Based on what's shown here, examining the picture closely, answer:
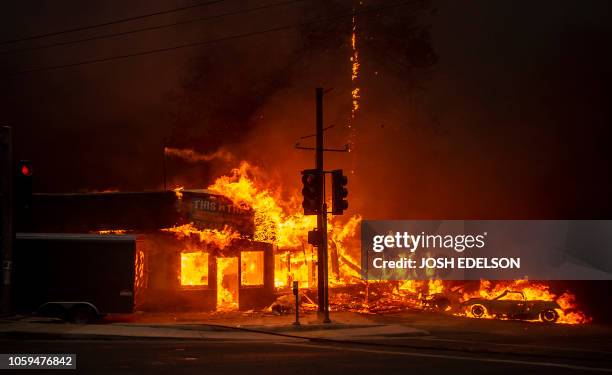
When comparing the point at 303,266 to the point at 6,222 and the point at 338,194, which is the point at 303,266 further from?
the point at 6,222

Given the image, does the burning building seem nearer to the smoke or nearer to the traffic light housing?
the traffic light housing

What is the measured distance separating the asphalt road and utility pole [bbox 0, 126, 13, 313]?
324 cm

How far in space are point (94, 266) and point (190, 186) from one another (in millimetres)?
16344

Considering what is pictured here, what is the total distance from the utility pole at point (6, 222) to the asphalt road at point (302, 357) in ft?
10.6

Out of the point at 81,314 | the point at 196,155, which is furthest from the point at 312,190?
the point at 196,155

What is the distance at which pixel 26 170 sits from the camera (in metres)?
16.4

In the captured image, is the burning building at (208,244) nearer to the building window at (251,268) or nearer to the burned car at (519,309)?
the building window at (251,268)

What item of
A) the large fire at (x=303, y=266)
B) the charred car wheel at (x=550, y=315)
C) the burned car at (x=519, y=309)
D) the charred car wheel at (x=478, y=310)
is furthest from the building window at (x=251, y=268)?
the charred car wheel at (x=550, y=315)

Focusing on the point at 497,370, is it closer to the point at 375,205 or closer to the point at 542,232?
the point at 375,205

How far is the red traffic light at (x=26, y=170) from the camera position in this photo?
53.7 feet

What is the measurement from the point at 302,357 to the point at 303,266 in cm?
1785

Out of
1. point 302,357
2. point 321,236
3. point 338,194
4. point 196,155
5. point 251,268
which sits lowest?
point 302,357

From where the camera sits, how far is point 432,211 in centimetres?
3953

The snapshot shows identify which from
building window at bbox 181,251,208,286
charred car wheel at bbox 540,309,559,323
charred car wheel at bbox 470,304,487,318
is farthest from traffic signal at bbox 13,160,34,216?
charred car wheel at bbox 540,309,559,323
